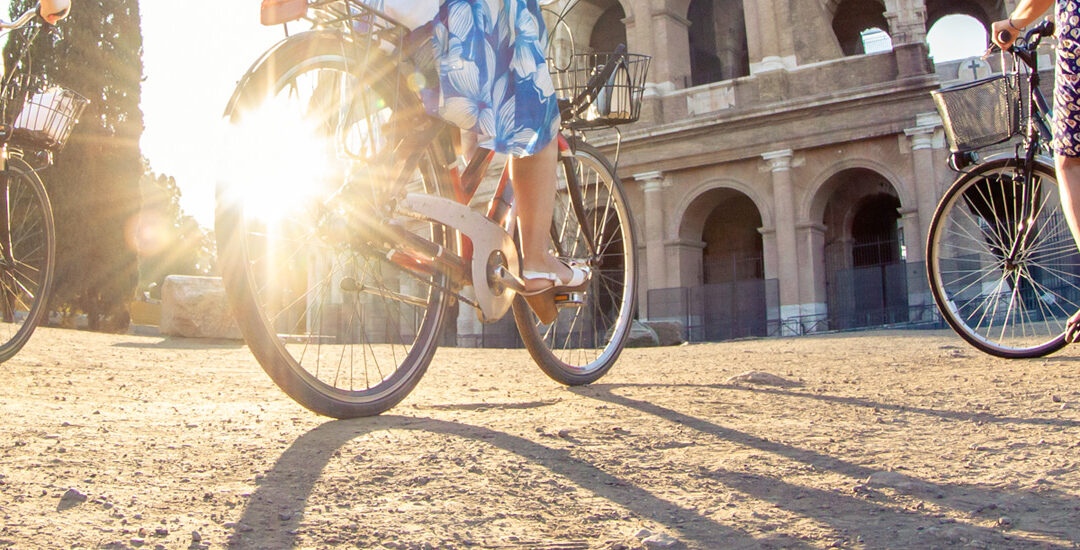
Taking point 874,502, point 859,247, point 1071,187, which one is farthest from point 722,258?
point 874,502

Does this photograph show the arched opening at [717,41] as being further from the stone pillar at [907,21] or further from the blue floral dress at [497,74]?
the blue floral dress at [497,74]

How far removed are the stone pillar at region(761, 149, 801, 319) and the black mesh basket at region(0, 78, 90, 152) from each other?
51.7 feet

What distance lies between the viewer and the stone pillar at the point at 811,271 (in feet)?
58.2

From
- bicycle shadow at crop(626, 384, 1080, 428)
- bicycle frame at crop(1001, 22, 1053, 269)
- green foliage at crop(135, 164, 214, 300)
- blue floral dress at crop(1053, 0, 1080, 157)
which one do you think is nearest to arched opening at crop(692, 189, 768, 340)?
bicycle frame at crop(1001, 22, 1053, 269)

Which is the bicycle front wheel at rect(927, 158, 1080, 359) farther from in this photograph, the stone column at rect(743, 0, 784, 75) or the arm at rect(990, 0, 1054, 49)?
the stone column at rect(743, 0, 784, 75)

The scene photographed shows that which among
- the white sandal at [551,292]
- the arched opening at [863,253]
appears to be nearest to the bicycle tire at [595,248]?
the white sandal at [551,292]

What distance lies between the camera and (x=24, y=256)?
372 centimetres

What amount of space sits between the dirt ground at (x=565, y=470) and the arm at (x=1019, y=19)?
1227mm

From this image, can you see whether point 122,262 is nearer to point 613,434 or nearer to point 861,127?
point 861,127

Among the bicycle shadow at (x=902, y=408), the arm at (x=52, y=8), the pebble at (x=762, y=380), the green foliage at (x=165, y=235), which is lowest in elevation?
the bicycle shadow at (x=902, y=408)

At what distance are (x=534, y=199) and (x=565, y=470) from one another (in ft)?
3.59

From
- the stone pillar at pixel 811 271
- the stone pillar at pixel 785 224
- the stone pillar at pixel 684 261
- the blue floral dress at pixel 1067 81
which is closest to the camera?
the blue floral dress at pixel 1067 81

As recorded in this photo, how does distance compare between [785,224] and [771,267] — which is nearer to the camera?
[785,224]

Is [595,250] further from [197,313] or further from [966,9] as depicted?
[966,9]
